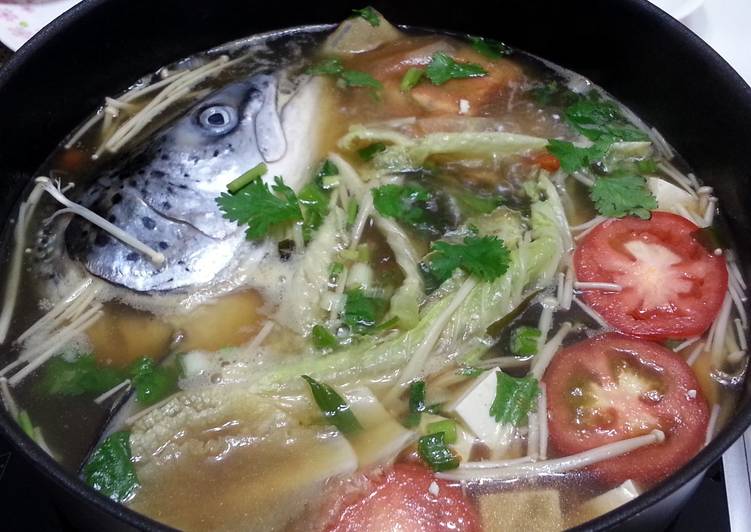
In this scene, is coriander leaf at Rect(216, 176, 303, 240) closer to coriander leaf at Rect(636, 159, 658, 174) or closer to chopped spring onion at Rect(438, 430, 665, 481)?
chopped spring onion at Rect(438, 430, 665, 481)

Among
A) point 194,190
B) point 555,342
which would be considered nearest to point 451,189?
point 555,342

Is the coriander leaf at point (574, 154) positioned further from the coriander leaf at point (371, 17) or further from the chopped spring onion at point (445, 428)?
the chopped spring onion at point (445, 428)

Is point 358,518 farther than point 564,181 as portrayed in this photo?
No

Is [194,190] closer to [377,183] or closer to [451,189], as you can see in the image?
[377,183]

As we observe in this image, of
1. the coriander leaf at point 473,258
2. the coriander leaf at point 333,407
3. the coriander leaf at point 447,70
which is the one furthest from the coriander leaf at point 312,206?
the coriander leaf at point 447,70

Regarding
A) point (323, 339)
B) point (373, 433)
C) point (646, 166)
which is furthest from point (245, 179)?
point (646, 166)
